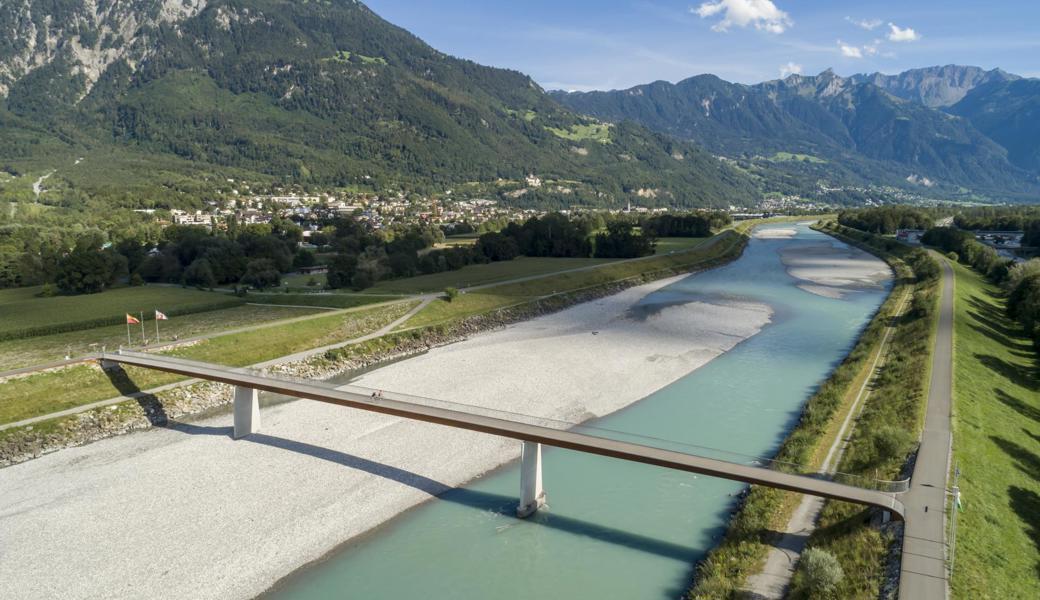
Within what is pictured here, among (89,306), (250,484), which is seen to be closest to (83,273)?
(89,306)

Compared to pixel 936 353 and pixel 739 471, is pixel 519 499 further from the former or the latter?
pixel 936 353

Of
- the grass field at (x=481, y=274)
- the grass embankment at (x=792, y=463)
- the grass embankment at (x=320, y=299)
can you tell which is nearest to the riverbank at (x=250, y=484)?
the grass embankment at (x=792, y=463)

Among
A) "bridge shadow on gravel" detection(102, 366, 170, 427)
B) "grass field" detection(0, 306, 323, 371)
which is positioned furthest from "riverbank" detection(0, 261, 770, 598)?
"grass field" detection(0, 306, 323, 371)

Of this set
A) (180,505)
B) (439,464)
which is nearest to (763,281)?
(439,464)

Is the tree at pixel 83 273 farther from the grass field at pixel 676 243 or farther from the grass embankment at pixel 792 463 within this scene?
the grass field at pixel 676 243

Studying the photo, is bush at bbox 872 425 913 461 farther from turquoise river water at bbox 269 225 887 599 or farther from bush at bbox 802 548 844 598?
bush at bbox 802 548 844 598
